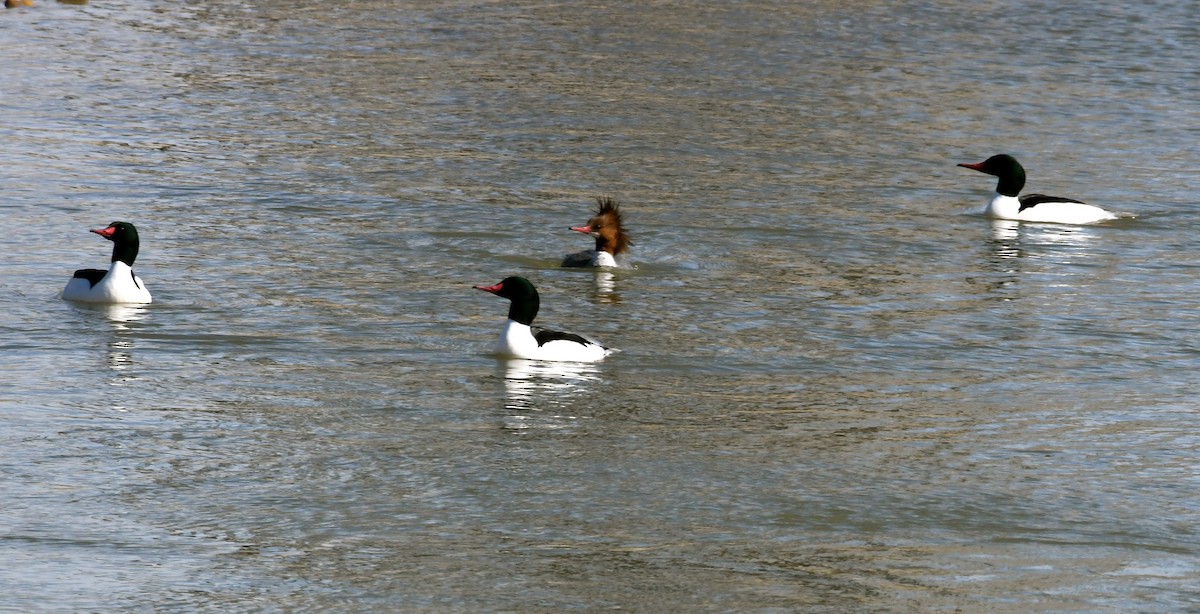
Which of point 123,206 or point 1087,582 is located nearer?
point 1087,582

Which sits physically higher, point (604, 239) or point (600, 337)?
point (604, 239)

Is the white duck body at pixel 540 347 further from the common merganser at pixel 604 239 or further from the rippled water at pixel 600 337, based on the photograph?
the common merganser at pixel 604 239

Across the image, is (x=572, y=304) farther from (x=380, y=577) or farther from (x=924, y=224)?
(x=380, y=577)

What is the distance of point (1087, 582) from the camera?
8.93m

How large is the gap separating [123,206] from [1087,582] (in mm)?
12069

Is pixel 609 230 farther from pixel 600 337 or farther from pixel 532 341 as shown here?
pixel 532 341

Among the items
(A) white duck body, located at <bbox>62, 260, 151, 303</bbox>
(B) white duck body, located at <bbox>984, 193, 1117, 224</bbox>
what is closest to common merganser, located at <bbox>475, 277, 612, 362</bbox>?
(A) white duck body, located at <bbox>62, 260, 151, 303</bbox>

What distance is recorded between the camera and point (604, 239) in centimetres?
1661

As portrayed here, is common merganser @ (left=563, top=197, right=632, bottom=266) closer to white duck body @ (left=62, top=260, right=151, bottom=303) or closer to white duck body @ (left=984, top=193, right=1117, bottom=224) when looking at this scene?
white duck body @ (left=62, top=260, right=151, bottom=303)

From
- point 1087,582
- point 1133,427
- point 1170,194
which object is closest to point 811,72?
point 1170,194

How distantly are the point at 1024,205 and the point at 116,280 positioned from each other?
1037cm

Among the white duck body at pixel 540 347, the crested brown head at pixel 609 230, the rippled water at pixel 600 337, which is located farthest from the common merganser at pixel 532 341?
the crested brown head at pixel 609 230

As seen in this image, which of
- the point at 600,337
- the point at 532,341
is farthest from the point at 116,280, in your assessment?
the point at 600,337

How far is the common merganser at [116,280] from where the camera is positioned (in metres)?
14.2
